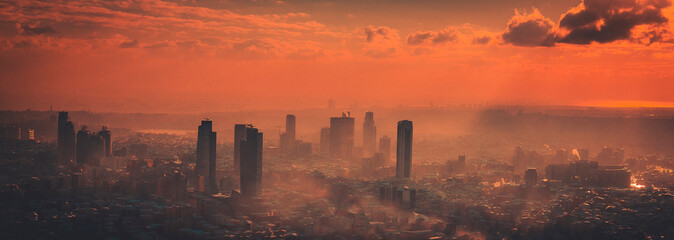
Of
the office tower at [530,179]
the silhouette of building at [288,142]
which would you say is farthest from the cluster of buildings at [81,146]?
the office tower at [530,179]

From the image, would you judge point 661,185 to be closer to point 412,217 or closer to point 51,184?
point 412,217

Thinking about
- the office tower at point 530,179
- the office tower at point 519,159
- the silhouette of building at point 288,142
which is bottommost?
the office tower at point 530,179

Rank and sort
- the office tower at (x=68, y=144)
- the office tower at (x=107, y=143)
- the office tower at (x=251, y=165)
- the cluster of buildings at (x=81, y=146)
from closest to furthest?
1. the office tower at (x=251, y=165)
2. the cluster of buildings at (x=81, y=146)
3. the office tower at (x=68, y=144)
4. the office tower at (x=107, y=143)

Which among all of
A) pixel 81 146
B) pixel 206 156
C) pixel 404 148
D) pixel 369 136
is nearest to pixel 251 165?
pixel 206 156

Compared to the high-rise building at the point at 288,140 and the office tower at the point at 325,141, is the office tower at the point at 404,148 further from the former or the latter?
the office tower at the point at 325,141

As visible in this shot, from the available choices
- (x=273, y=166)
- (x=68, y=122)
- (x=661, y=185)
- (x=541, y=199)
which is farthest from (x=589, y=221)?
(x=68, y=122)

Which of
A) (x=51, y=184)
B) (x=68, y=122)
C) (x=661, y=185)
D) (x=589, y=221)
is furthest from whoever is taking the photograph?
(x=68, y=122)
